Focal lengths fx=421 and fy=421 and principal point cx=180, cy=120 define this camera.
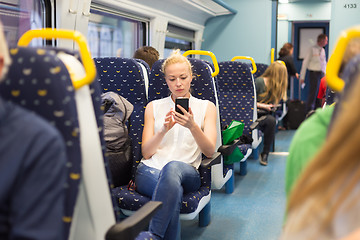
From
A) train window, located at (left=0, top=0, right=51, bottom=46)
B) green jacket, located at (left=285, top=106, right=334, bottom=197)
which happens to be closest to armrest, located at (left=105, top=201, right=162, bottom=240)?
green jacket, located at (left=285, top=106, right=334, bottom=197)

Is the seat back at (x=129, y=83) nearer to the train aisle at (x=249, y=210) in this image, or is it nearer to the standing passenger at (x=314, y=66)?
the train aisle at (x=249, y=210)

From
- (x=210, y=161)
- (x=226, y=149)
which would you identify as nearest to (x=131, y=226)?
(x=210, y=161)

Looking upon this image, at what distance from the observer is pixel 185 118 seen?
246 cm

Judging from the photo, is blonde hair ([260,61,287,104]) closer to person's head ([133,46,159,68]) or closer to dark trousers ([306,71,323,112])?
→ person's head ([133,46,159,68])

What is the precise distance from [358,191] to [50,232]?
76cm

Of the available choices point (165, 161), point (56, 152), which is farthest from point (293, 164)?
point (165, 161)

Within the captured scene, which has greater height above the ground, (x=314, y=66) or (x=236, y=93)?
(x=314, y=66)

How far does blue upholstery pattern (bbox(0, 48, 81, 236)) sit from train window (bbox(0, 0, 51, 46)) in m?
1.89

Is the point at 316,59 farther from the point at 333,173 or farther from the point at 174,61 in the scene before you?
the point at 333,173

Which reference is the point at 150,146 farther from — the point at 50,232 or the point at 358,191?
the point at 358,191

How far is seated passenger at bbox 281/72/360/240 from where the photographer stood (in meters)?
0.93

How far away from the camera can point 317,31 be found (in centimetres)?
1156

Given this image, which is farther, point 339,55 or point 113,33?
point 113,33

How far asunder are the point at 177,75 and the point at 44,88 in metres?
1.46
